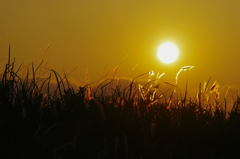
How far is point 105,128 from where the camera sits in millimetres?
4438

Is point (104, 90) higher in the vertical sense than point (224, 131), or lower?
higher

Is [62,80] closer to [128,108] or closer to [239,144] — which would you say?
[128,108]

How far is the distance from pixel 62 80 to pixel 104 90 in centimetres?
67

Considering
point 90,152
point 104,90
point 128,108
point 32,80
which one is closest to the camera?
point 90,152

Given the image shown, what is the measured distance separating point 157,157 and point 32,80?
7.26 ft

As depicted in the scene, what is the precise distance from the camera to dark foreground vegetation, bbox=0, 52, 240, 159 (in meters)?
4.03

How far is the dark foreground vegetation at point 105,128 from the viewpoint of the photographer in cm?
403

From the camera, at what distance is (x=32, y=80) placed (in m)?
5.43

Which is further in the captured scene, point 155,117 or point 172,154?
point 155,117

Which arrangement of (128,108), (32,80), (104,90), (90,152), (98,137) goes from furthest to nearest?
(104,90), (32,80), (128,108), (98,137), (90,152)

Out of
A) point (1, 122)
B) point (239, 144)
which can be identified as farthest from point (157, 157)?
point (1, 122)

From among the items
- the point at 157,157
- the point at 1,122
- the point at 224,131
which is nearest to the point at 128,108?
the point at 157,157

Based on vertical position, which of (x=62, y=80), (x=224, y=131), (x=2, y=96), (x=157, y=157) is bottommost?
(x=157, y=157)

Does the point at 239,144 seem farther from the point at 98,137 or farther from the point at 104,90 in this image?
the point at 104,90
